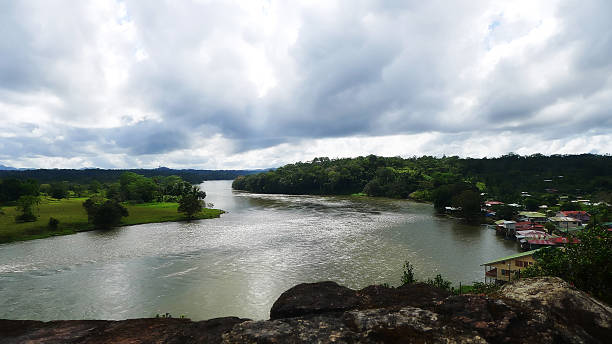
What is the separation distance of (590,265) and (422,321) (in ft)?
35.3

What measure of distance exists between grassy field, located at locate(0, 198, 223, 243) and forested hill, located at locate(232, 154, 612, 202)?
71.0m

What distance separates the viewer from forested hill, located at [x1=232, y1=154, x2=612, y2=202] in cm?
10256

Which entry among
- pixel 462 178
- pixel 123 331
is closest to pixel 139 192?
pixel 123 331

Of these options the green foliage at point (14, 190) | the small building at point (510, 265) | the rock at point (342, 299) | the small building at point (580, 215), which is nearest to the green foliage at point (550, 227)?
the small building at point (580, 215)

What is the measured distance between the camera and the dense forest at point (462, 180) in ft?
317

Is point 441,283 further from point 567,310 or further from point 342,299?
point 342,299

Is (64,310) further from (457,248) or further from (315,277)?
(457,248)

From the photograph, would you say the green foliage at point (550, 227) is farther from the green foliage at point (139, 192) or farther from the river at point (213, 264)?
the green foliage at point (139, 192)

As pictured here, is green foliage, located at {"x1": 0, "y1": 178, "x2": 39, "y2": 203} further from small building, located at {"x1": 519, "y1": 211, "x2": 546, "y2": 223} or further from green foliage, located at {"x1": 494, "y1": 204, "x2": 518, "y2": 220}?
small building, located at {"x1": 519, "y1": 211, "x2": 546, "y2": 223}

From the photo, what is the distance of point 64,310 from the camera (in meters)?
22.9

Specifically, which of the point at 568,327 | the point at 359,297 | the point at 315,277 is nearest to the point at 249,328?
the point at 359,297

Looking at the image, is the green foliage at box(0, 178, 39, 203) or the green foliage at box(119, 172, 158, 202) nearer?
the green foliage at box(0, 178, 39, 203)

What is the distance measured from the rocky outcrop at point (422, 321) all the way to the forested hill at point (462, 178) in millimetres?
90320

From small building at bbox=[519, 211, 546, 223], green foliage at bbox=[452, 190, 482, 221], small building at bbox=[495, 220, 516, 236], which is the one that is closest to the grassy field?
green foliage at bbox=[452, 190, 482, 221]
